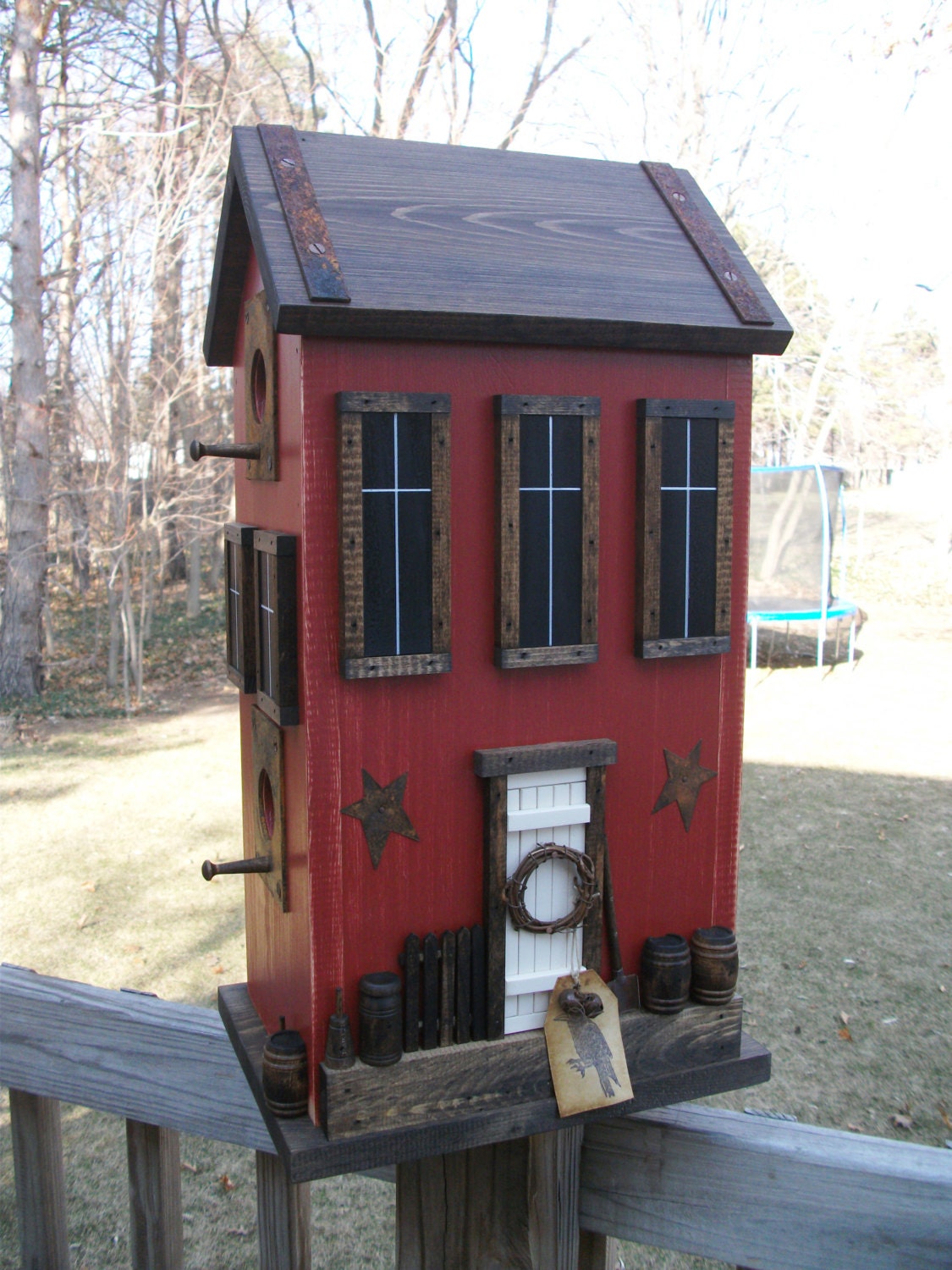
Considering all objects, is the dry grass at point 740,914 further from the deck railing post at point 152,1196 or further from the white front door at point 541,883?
the white front door at point 541,883

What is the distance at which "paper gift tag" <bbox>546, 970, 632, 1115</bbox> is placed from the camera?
4.38ft

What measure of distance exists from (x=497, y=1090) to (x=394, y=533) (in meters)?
0.71

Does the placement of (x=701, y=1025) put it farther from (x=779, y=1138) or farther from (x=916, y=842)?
(x=916, y=842)

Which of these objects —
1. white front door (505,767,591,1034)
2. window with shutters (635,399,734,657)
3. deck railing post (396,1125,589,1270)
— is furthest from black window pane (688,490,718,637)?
deck railing post (396,1125,589,1270)

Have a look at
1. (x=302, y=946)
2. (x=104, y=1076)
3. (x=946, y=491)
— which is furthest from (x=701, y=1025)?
(x=946, y=491)

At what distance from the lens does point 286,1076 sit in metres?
1.31

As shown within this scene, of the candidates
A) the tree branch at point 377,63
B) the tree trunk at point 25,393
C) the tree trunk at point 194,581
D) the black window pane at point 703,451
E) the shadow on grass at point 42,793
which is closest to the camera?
the black window pane at point 703,451

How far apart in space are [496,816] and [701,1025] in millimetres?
417

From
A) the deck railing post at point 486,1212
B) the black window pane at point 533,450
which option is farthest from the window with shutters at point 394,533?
the deck railing post at point 486,1212

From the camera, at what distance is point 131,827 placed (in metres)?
6.48

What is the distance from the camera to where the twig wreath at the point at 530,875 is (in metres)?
1.37

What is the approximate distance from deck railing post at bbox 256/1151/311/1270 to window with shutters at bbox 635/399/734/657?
914mm

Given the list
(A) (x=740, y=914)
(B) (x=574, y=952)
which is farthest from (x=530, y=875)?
(A) (x=740, y=914)

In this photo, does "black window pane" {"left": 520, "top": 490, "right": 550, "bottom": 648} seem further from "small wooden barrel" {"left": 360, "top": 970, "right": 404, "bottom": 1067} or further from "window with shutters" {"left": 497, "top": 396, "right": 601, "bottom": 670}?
"small wooden barrel" {"left": 360, "top": 970, "right": 404, "bottom": 1067}
